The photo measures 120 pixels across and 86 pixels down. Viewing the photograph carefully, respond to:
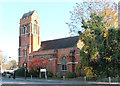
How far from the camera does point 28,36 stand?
142 feet

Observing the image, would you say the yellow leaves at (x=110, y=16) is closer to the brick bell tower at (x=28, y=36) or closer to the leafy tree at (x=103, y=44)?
the leafy tree at (x=103, y=44)

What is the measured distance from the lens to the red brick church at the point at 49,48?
33.3 meters

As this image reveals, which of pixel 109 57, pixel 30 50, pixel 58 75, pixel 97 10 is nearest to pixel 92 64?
pixel 109 57

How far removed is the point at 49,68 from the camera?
3684 cm

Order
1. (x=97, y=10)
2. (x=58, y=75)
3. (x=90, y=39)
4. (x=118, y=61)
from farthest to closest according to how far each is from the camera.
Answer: (x=58, y=75)
(x=97, y=10)
(x=90, y=39)
(x=118, y=61)

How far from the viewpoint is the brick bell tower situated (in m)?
42.4

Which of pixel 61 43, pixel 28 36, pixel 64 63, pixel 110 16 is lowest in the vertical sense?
pixel 64 63

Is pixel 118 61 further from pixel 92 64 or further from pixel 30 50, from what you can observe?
pixel 30 50

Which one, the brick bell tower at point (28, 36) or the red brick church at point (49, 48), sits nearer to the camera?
the red brick church at point (49, 48)

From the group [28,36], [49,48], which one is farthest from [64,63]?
[28,36]

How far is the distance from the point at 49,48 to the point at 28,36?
8126 millimetres

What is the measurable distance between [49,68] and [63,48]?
6.55 m

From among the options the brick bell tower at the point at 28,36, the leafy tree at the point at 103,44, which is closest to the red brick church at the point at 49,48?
the brick bell tower at the point at 28,36

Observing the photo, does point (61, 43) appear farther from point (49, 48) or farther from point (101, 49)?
point (101, 49)
